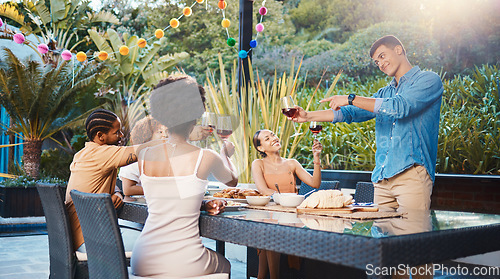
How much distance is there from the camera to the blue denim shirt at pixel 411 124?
2.76 m

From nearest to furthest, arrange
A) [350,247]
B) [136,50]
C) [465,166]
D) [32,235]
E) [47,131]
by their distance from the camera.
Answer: [350,247] < [465,166] < [32,235] < [47,131] < [136,50]

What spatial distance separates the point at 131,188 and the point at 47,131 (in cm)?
572

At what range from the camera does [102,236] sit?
6.51 feet

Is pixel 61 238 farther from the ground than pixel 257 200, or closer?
closer

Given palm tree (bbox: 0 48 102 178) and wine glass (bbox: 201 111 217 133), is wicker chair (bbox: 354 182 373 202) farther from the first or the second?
palm tree (bbox: 0 48 102 178)

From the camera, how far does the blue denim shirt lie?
2.76 meters

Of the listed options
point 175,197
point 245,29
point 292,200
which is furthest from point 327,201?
point 245,29

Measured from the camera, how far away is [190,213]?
2072mm

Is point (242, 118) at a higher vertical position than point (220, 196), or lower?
higher

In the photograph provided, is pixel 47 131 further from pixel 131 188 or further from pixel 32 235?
pixel 131 188

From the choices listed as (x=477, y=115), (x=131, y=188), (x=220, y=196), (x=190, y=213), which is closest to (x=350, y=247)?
(x=190, y=213)

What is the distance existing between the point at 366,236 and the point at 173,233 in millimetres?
932

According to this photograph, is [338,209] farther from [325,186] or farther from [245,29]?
[245,29]

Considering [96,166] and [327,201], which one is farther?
[96,166]
